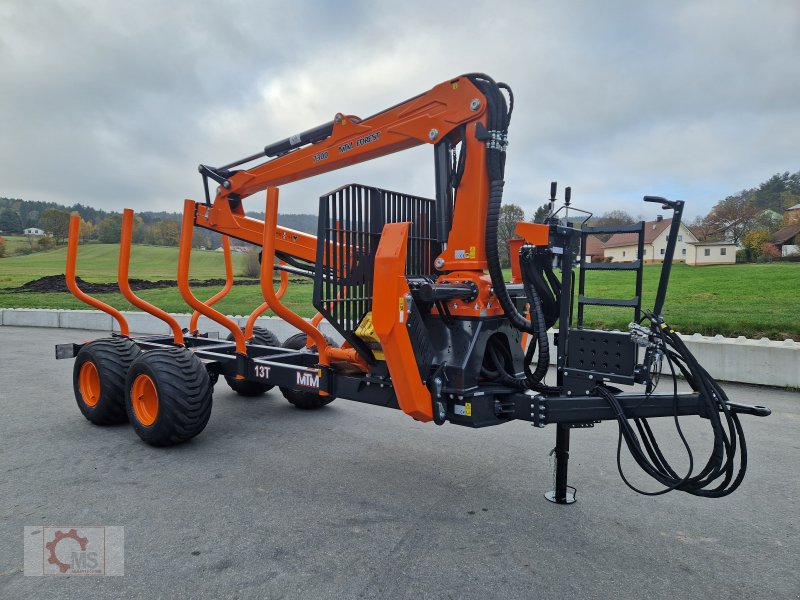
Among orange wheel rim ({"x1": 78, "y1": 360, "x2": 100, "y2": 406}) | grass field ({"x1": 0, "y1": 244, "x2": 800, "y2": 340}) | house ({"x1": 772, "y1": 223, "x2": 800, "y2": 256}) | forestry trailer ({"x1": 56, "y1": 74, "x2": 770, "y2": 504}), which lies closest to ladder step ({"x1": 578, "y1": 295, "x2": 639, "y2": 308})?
forestry trailer ({"x1": 56, "y1": 74, "x2": 770, "y2": 504})

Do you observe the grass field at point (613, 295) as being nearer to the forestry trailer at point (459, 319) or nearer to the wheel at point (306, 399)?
the wheel at point (306, 399)

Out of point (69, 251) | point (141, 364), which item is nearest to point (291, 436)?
point (141, 364)

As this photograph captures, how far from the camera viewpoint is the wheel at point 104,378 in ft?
18.7

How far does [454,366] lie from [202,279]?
17.1m

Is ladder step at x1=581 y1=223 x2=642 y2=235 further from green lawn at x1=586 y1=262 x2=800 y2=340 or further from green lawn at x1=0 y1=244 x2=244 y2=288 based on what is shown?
green lawn at x1=0 y1=244 x2=244 y2=288

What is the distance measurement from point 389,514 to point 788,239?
156ft

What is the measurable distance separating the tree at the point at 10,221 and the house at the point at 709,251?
138 ft

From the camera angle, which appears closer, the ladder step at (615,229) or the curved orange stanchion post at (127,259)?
the ladder step at (615,229)

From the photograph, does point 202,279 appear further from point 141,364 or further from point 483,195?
point 483,195

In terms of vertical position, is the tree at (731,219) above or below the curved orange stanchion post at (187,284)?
above

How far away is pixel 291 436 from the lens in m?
5.54

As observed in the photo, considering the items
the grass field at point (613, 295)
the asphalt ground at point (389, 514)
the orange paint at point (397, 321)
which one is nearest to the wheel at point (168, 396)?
the asphalt ground at point (389, 514)

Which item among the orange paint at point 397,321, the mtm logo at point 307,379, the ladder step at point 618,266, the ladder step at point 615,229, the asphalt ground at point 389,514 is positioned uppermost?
the ladder step at point 615,229
